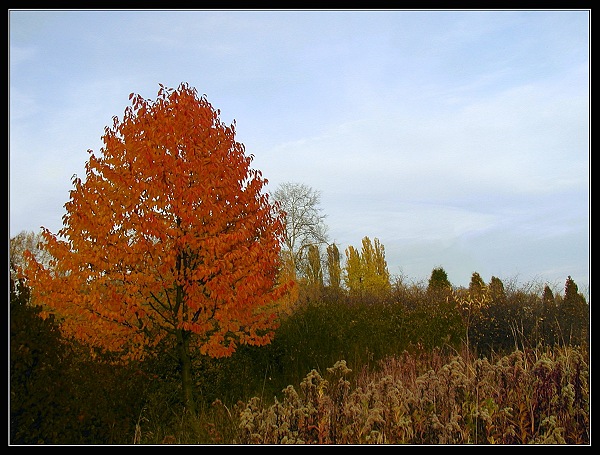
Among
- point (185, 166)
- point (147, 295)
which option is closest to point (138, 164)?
point (185, 166)

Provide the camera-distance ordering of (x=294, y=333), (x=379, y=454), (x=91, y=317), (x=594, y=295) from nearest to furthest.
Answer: (x=379, y=454) → (x=594, y=295) → (x=91, y=317) → (x=294, y=333)

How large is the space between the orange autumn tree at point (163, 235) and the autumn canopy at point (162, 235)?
0.02 meters

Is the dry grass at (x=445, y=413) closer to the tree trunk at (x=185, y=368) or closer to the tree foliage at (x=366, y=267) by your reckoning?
the tree trunk at (x=185, y=368)

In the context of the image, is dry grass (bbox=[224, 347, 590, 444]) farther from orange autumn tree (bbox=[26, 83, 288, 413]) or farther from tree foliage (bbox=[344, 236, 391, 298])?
tree foliage (bbox=[344, 236, 391, 298])

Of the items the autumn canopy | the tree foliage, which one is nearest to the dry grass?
the autumn canopy

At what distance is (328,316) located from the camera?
14156 mm

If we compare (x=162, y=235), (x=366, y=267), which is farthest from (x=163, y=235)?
(x=366, y=267)

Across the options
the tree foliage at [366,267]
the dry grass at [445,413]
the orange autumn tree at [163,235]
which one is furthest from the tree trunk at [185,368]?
the tree foliage at [366,267]

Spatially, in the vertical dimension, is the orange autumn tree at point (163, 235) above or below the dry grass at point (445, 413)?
above

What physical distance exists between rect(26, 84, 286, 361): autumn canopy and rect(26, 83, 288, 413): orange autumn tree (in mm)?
17

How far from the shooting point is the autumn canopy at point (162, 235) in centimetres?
806

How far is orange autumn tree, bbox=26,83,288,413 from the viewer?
8062 millimetres
